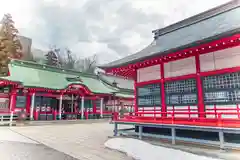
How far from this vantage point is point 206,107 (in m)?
7.39

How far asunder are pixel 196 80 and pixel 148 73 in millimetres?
2715

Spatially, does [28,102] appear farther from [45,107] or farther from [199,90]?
[199,90]

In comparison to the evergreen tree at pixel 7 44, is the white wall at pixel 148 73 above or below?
below

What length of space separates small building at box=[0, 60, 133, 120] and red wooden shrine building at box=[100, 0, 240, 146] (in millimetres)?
10595

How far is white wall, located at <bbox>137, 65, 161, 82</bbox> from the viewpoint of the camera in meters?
9.30

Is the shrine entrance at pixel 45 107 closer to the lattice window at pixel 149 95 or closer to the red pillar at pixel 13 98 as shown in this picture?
the red pillar at pixel 13 98

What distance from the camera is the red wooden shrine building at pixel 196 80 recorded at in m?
6.47

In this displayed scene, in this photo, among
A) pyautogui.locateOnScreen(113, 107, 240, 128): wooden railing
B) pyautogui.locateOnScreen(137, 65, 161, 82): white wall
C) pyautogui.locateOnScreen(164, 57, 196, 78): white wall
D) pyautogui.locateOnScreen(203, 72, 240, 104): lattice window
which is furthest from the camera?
pyautogui.locateOnScreen(137, 65, 161, 82): white wall

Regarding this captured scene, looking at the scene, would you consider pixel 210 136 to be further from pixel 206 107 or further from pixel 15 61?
pixel 15 61

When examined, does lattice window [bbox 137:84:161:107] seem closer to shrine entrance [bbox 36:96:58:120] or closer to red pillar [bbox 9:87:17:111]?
shrine entrance [bbox 36:96:58:120]

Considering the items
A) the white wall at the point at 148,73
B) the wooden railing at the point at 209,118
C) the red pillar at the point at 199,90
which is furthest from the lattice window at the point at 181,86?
the wooden railing at the point at 209,118

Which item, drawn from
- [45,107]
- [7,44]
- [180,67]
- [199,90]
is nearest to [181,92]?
[199,90]

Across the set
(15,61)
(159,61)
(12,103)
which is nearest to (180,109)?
(159,61)

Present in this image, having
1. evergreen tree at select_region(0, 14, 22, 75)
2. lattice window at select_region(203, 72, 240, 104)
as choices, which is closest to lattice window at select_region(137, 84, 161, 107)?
lattice window at select_region(203, 72, 240, 104)
